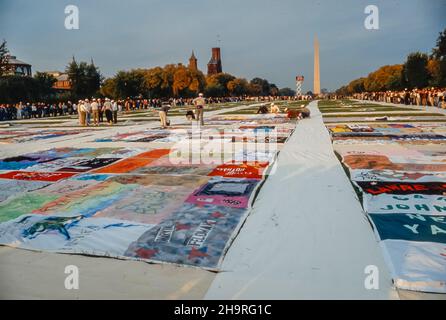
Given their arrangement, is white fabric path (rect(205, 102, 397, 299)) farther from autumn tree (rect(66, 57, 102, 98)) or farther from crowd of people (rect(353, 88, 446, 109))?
autumn tree (rect(66, 57, 102, 98))

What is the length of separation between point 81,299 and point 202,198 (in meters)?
3.13

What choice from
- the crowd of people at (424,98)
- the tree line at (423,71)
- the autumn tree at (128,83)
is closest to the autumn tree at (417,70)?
the tree line at (423,71)

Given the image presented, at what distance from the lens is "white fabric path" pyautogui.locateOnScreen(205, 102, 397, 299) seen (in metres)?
3.56

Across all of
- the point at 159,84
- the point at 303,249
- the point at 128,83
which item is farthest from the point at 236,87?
the point at 303,249

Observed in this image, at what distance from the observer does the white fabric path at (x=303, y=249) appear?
3559 millimetres

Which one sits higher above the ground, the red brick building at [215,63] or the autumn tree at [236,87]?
the red brick building at [215,63]

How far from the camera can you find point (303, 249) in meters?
4.42

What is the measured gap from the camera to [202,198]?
21.1ft

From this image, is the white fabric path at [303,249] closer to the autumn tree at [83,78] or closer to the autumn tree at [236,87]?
the autumn tree at [83,78]

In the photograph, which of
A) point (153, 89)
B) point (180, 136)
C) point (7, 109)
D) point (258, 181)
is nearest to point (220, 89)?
point (153, 89)

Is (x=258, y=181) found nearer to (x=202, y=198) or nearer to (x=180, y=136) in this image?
(x=202, y=198)

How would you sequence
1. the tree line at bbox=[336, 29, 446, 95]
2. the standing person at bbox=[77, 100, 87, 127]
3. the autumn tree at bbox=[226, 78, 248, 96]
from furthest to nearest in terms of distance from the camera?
1. the autumn tree at bbox=[226, 78, 248, 96]
2. the tree line at bbox=[336, 29, 446, 95]
3. the standing person at bbox=[77, 100, 87, 127]

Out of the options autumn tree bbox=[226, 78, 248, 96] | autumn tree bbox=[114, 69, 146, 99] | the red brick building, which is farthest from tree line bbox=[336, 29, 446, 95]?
the red brick building

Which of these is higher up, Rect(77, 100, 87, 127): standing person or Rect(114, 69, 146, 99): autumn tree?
Rect(114, 69, 146, 99): autumn tree
